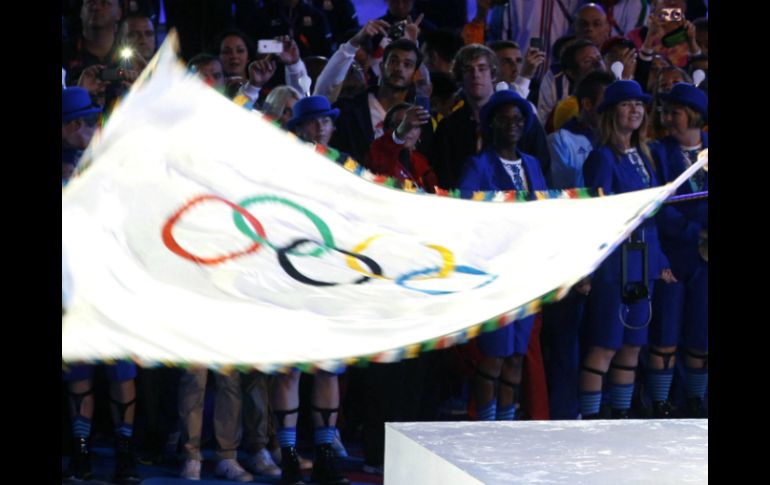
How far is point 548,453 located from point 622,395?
105 inches

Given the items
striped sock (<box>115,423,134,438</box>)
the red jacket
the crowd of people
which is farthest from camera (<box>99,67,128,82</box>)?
striped sock (<box>115,423,134,438</box>)

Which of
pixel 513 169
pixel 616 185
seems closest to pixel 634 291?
pixel 616 185

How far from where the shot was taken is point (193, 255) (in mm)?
2514

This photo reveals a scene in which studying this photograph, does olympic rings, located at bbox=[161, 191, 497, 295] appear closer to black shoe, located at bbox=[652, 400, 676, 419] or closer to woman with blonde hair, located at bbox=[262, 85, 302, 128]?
woman with blonde hair, located at bbox=[262, 85, 302, 128]

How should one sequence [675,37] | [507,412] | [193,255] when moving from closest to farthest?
1. [193,255]
2. [507,412]
3. [675,37]

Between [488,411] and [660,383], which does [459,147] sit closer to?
[488,411]

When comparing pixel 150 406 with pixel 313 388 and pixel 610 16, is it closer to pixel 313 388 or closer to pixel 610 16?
pixel 313 388

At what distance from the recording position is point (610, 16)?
17.1 ft

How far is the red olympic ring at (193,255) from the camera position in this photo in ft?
8.12

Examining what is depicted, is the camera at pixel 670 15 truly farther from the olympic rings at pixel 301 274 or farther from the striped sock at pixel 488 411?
the olympic rings at pixel 301 274

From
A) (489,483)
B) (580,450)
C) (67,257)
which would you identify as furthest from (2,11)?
(580,450)

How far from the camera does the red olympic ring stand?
247 cm

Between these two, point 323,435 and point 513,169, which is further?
point 513,169
